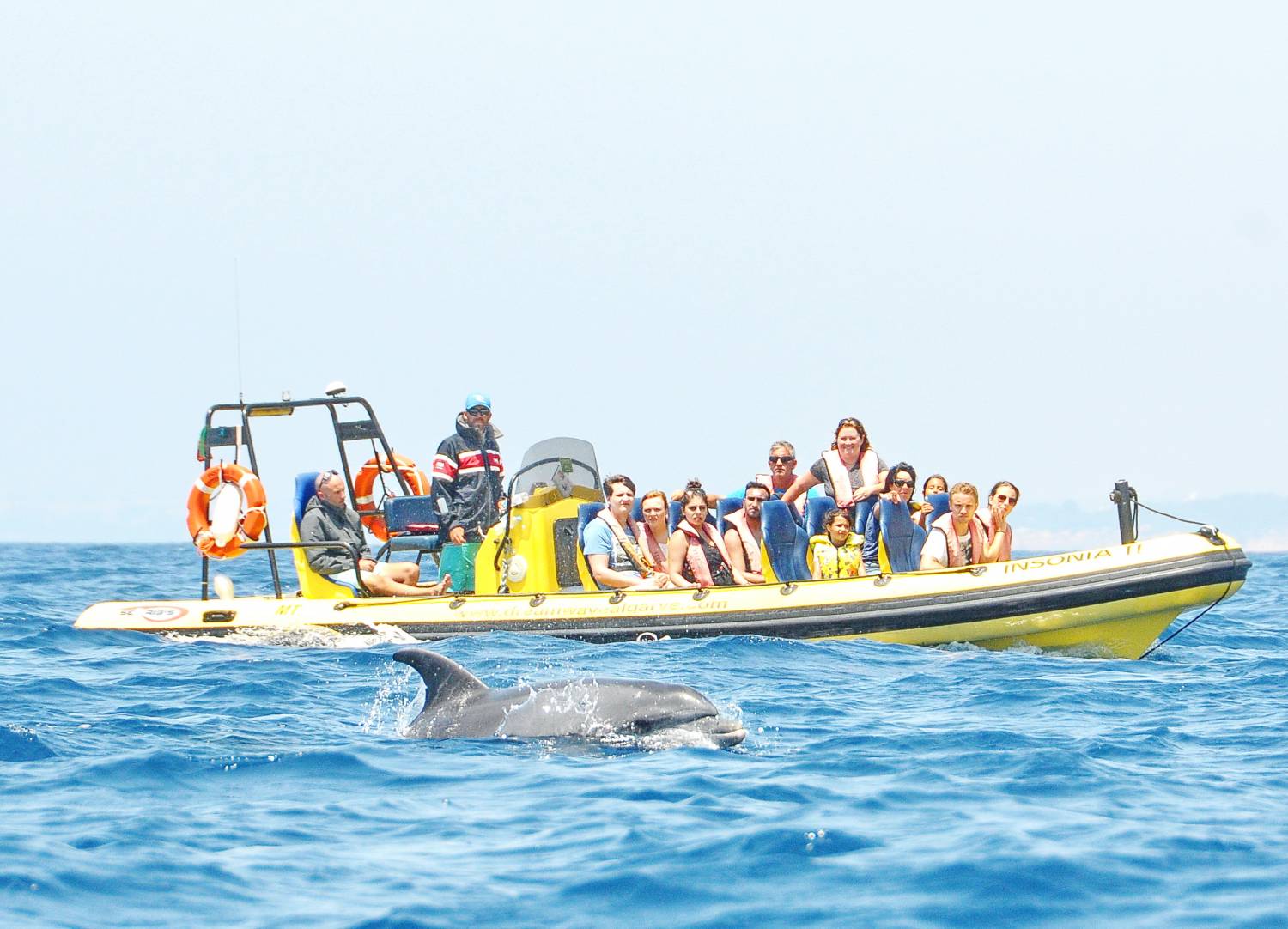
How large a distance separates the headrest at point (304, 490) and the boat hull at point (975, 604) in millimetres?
2571

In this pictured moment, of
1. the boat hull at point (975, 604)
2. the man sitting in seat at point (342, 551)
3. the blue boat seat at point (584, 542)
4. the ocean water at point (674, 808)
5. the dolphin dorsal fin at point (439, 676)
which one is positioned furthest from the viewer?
the man sitting in seat at point (342, 551)

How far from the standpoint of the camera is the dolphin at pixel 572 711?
25.3 ft

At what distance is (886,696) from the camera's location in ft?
33.2

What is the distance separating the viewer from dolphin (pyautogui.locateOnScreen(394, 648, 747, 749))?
7.73m

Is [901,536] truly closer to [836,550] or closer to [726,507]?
[836,550]

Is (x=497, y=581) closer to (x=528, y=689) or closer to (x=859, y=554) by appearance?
(x=859, y=554)

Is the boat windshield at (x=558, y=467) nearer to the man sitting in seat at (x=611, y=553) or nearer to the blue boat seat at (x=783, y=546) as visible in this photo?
the man sitting in seat at (x=611, y=553)

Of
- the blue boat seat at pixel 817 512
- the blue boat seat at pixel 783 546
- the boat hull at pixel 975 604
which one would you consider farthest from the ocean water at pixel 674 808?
the blue boat seat at pixel 817 512

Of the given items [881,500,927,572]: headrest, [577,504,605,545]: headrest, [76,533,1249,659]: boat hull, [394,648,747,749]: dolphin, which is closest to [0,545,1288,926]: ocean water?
[394,648,747,749]: dolphin

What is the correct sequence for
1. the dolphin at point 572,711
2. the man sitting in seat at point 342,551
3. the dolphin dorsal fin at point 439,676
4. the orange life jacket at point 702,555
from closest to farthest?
the dolphin at point 572,711
the dolphin dorsal fin at point 439,676
the orange life jacket at point 702,555
the man sitting in seat at point 342,551

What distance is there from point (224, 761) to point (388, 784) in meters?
1.04

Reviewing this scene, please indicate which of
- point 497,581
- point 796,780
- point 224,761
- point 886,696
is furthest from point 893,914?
point 497,581

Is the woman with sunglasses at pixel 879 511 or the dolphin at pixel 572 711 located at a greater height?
the woman with sunglasses at pixel 879 511

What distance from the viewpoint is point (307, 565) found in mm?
14992
